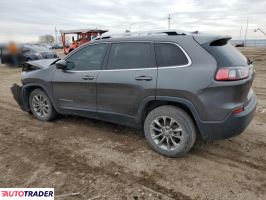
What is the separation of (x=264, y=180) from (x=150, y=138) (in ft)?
5.07

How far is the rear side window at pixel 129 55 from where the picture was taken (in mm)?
3768

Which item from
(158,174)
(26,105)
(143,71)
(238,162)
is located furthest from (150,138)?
(26,105)

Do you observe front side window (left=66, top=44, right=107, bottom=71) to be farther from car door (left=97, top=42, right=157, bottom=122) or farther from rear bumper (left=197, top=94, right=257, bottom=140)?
rear bumper (left=197, top=94, right=257, bottom=140)

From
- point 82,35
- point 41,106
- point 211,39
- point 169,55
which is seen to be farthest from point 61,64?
point 82,35

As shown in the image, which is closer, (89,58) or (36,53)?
(89,58)

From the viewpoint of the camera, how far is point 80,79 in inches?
174

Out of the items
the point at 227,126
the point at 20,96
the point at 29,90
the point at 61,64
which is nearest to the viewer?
the point at 227,126

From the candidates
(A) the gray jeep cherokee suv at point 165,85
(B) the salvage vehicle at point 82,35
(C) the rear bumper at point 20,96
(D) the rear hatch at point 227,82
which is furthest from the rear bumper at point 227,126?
(B) the salvage vehicle at point 82,35

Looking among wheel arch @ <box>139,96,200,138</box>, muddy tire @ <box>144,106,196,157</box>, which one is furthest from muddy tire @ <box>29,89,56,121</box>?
muddy tire @ <box>144,106,196,157</box>

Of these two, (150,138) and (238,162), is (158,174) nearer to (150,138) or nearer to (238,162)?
(150,138)

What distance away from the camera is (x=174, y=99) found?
136 inches

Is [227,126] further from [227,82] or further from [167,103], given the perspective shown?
[167,103]

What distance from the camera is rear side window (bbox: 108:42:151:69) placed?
3768 millimetres

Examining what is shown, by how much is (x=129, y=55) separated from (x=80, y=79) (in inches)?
39.7
